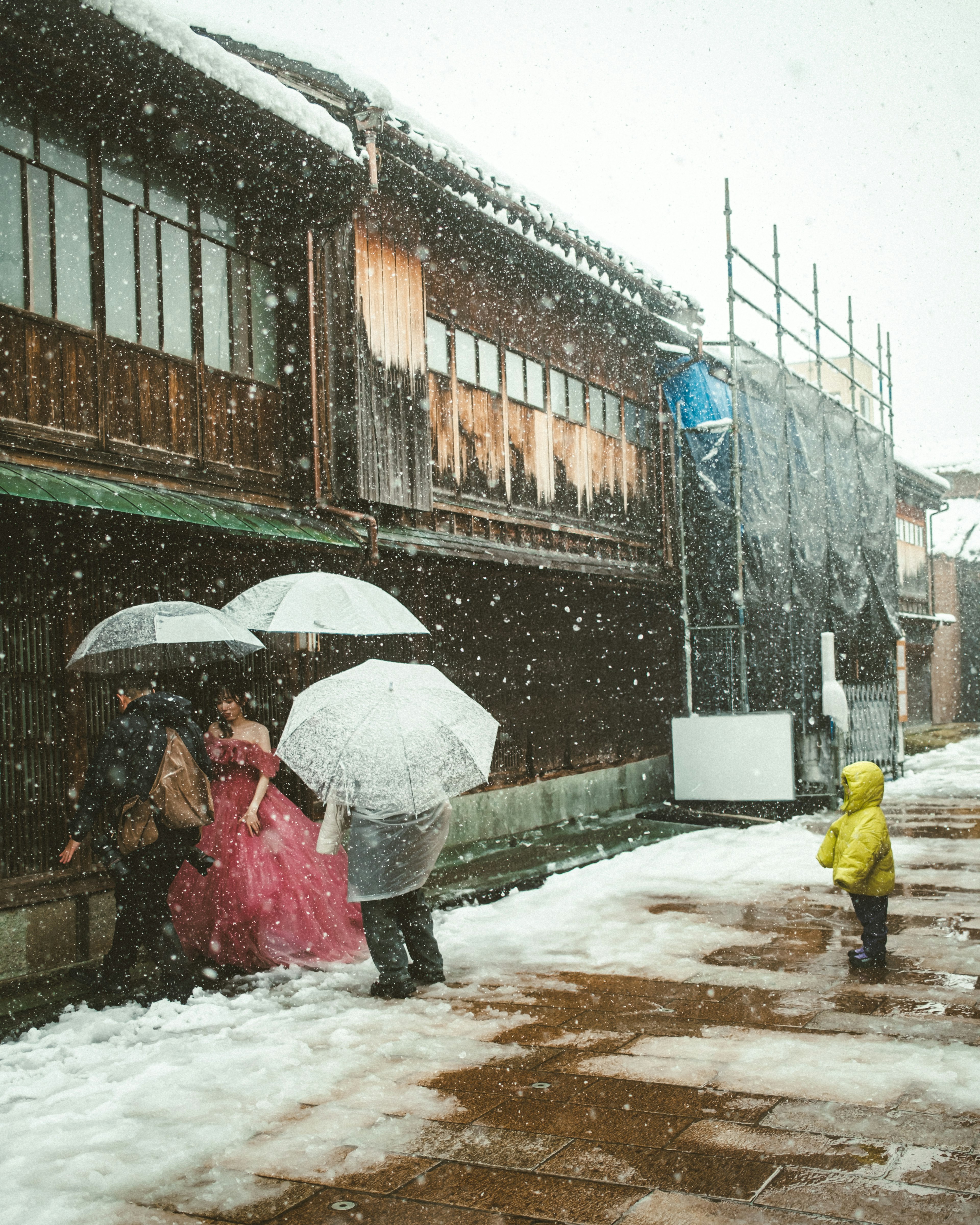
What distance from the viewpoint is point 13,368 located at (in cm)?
788

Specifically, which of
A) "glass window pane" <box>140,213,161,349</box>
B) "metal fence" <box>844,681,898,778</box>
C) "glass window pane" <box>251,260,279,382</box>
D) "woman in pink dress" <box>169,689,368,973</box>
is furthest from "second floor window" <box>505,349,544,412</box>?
Result: "woman in pink dress" <box>169,689,368,973</box>

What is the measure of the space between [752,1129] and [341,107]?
32.6 ft

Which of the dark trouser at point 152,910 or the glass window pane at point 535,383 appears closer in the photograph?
the dark trouser at point 152,910

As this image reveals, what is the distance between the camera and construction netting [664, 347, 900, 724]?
55.2 ft

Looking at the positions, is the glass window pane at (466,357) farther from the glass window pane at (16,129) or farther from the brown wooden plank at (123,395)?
the glass window pane at (16,129)

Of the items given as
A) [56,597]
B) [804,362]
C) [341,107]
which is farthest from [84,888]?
[804,362]

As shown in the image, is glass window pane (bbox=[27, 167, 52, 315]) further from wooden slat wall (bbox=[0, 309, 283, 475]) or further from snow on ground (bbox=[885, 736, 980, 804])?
snow on ground (bbox=[885, 736, 980, 804])

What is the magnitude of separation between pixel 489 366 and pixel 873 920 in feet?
29.4

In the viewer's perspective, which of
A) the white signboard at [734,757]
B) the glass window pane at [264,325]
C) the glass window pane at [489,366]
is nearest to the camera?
the glass window pane at [264,325]

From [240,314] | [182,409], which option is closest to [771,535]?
[240,314]

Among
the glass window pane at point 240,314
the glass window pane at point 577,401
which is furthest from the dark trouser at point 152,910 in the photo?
the glass window pane at point 577,401

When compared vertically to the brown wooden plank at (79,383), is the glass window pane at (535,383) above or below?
above

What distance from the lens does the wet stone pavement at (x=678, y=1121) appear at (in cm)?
390

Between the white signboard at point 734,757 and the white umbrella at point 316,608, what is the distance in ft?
24.0
